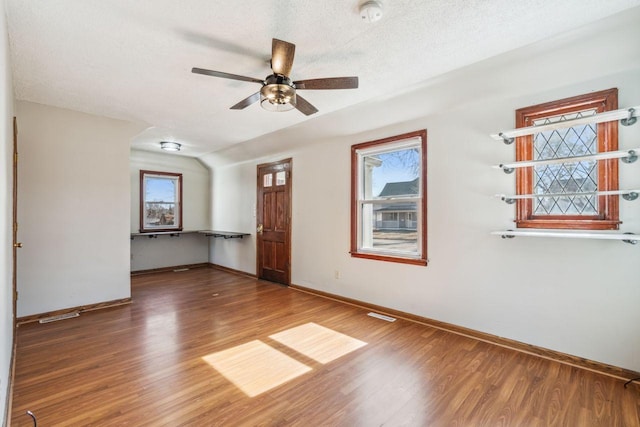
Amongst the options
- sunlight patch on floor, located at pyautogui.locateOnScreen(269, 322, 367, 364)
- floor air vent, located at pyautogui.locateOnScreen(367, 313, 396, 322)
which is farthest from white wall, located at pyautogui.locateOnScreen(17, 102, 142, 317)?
floor air vent, located at pyautogui.locateOnScreen(367, 313, 396, 322)

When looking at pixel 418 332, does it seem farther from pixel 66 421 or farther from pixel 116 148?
pixel 116 148

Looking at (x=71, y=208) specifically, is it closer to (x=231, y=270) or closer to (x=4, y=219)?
(x=4, y=219)

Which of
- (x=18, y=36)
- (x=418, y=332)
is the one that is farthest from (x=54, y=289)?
(x=418, y=332)

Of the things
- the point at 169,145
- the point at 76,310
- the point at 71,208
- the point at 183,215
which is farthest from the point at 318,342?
the point at 183,215

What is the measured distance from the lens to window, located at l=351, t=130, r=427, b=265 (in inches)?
144

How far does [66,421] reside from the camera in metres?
1.84

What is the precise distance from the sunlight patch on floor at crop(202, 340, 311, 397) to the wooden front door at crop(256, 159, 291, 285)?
251cm

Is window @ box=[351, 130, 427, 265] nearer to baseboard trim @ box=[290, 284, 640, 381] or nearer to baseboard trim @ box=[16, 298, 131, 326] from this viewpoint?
baseboard trim @ box=[290, 284, 640, 381]

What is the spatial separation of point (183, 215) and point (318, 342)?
5111 millimetres

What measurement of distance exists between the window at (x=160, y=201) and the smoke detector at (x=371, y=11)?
587 centimetres

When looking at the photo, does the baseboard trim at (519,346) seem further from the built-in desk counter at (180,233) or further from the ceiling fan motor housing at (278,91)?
the built-in desk counter at (180,233)

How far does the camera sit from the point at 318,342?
299cm

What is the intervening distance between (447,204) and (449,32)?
69.7 inches

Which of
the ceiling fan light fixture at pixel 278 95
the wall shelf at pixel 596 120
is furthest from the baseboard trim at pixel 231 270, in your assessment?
the wall shelf at pixel 596 120
